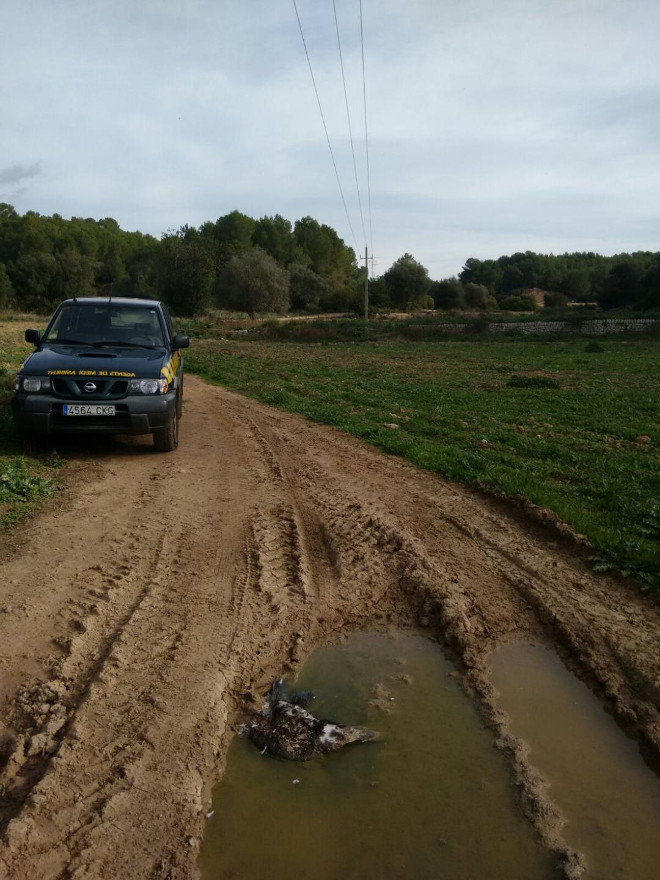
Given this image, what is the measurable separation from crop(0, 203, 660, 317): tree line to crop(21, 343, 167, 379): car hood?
44.6 meters

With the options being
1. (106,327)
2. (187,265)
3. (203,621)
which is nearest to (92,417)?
(106,327)

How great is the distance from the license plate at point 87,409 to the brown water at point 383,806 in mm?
5123

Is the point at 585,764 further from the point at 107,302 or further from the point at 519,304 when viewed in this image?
the point at 519,304

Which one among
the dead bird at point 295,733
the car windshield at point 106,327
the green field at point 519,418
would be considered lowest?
the dead bird at point 295,733

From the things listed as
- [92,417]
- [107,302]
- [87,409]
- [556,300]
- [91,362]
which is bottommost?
[92,417]

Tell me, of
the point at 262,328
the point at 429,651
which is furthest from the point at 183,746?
the point at 262,328

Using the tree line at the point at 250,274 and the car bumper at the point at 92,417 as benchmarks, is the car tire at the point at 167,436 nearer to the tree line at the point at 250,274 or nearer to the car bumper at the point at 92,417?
the car bumper at the point at 92,417

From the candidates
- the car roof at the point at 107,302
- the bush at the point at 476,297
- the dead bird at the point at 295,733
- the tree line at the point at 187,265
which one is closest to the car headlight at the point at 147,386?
the car roof at the point at 107,302

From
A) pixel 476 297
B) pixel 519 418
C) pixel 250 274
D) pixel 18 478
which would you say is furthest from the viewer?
pixel 476 297

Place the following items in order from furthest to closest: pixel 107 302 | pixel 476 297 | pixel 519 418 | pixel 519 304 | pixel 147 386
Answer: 1. pixel 476 297
2. pixel 519 304
3. pixel 519 418
4. pixel 107 302
5. pixel 147 386

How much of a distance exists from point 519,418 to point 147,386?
668cm

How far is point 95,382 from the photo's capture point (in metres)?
7.83

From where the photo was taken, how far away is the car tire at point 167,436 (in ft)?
27.4

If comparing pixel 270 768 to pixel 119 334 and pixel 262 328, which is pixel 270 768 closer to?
pixel 119 334
